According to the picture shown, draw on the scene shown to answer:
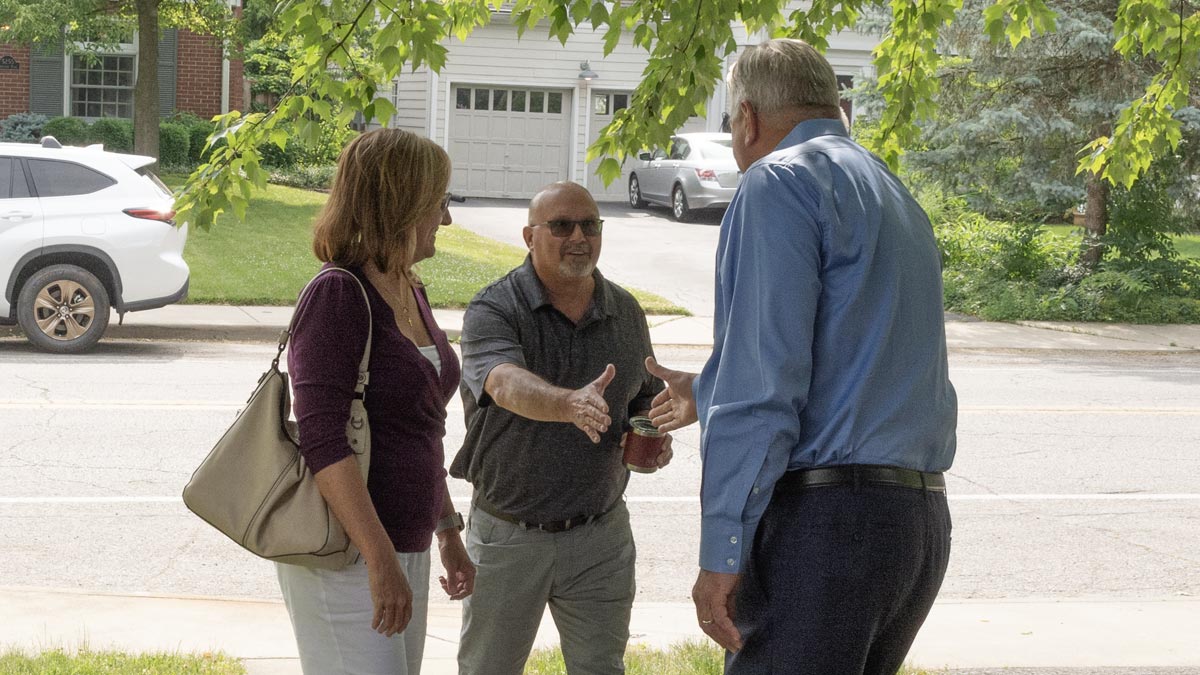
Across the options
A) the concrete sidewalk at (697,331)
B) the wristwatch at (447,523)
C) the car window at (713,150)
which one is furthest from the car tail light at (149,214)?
the car window at (713,150)

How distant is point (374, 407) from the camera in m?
2.75

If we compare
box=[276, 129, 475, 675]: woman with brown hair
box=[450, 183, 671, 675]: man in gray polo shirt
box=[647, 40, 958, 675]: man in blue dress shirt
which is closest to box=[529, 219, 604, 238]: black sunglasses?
box=[450, 183, 671, 675]: man in gray polo shirt

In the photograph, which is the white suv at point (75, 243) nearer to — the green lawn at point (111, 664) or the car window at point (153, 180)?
the car window at point (153, 180)

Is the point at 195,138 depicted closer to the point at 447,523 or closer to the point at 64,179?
the point at 64,179

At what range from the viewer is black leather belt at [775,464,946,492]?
2.51 m

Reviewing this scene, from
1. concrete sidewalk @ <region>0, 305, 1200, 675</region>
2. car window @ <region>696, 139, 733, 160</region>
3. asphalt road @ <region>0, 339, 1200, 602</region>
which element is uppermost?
car window @ <region>696, 139, 733, 160</region>

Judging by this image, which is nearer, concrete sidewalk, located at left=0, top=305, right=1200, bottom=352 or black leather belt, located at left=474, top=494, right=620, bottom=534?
black leather belt, located at left=474, top=494, right=620, bottom=534

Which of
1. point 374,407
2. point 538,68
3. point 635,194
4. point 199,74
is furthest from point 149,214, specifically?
point 538,68

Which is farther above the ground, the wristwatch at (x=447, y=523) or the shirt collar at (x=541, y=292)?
the shirt collar at (x=541, y=292)

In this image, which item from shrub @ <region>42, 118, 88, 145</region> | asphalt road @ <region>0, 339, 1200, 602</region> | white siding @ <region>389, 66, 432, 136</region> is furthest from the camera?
white siding @ <region>389, 66, 432, 136</region>

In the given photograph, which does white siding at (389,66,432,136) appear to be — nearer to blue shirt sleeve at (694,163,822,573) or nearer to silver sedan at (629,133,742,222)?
silver sedan at (629,133,742,222)

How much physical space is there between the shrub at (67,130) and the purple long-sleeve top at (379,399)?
23.8 m

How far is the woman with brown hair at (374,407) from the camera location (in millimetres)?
2646

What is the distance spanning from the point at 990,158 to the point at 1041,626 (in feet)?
42.2
